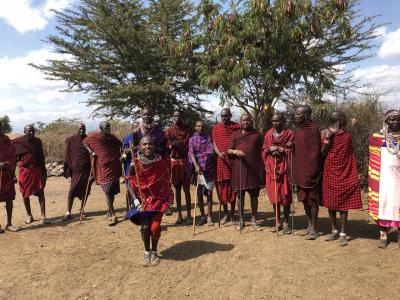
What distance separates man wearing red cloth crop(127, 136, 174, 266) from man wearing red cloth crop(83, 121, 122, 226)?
232 centimetres

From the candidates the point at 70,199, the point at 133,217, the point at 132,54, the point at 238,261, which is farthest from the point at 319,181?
the point at 132,54

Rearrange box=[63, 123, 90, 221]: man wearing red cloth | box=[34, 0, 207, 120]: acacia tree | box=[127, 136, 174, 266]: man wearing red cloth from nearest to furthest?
box=[127, 136, 174, 266]: man wearing red cloth → box=[63, 123, 90, 221]: man wearing red cloth → box=[34, 0, 207, 120]: acacia tree

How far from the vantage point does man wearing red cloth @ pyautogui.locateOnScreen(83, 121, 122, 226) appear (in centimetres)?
726

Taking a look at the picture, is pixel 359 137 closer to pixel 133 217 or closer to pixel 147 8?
pixel 133 217

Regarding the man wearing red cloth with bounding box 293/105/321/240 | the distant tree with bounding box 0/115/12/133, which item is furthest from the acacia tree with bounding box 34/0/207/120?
the man wearing red cloth with bounding box 293/105/321/240

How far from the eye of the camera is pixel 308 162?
5613 millimetres

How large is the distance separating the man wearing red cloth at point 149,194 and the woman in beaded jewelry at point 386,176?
2923mm

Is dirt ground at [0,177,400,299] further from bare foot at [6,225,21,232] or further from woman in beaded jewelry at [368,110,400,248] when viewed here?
woman in beaded jewelry at [368,110,400,248]

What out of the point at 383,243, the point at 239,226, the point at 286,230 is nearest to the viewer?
the point at 383,243

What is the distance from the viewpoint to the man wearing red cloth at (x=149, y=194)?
194 inches

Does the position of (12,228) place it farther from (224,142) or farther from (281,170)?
(281,170)

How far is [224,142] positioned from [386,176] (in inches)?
103

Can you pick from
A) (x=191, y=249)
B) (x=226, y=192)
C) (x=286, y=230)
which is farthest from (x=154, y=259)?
(x=286, y=230)

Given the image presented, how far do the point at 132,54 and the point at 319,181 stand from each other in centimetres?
931
